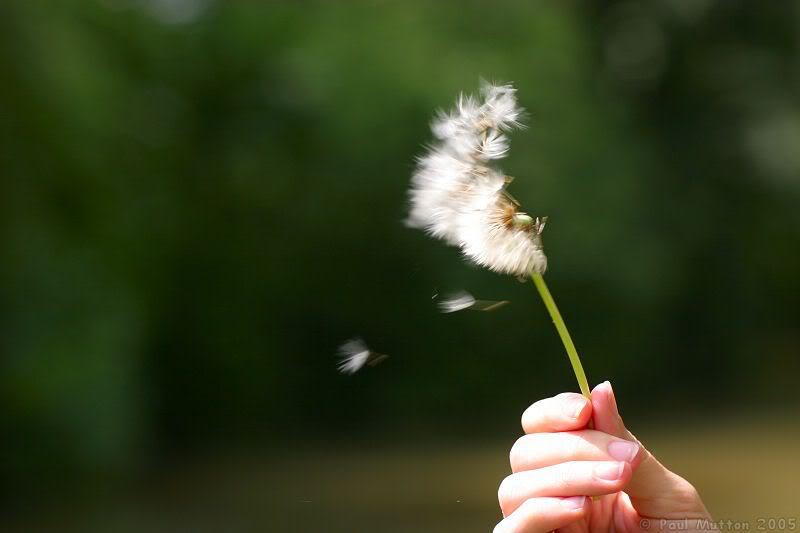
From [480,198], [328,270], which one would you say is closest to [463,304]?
[480,198]

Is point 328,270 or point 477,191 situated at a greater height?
point 328,270

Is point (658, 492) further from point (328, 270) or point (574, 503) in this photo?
point (328, 270)

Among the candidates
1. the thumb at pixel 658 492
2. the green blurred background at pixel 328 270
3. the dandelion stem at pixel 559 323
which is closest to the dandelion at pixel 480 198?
the dandelion stem at pixel 559 323

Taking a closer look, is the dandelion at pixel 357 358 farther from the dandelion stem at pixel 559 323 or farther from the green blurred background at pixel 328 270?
the green blurred background at pixel 328 270

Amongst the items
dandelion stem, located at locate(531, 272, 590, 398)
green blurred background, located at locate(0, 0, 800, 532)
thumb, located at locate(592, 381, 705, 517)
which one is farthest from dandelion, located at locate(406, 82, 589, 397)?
green blurred background, located at locate(0, 0, 800, 532)

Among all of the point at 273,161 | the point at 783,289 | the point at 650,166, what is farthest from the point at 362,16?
the point at 783,289

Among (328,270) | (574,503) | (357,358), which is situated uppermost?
(328,270)
